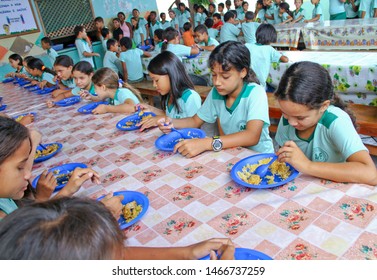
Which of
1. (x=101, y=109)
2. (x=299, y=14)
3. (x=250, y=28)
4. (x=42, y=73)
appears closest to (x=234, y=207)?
(x=101, y=109)

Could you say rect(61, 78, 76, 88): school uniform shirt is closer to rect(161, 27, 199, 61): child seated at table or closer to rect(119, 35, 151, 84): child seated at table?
rect(161, 27, 199, 61): child seated at table

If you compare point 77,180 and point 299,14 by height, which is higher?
point 299,14

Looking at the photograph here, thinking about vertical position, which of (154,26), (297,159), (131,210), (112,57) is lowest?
(131,210)

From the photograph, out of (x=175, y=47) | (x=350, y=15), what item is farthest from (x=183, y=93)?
(x=350, y=15)

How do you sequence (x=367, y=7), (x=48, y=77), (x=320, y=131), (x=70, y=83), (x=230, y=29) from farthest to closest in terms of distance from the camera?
(x=230, y=29), (x=367, y=7), (x=48, y=77), (x=70, y=83), (x=320, y=131)

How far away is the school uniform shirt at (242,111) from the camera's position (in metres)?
1.57

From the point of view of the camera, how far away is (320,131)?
1255 millimetres

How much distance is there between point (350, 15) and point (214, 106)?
5707 millimetres

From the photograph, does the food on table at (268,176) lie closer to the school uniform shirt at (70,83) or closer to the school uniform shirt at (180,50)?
the school uniform shirt at (70,83)

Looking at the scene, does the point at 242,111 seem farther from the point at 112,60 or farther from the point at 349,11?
the point at 349,11

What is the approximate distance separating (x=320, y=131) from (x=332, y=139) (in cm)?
7

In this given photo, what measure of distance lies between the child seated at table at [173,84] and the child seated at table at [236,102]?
1.14ft

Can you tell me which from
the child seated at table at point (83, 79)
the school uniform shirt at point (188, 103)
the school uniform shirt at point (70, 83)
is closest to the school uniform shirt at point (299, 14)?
the school uniform shirt at point (70, 83)

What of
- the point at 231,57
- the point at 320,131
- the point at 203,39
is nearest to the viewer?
the point at 320,131
